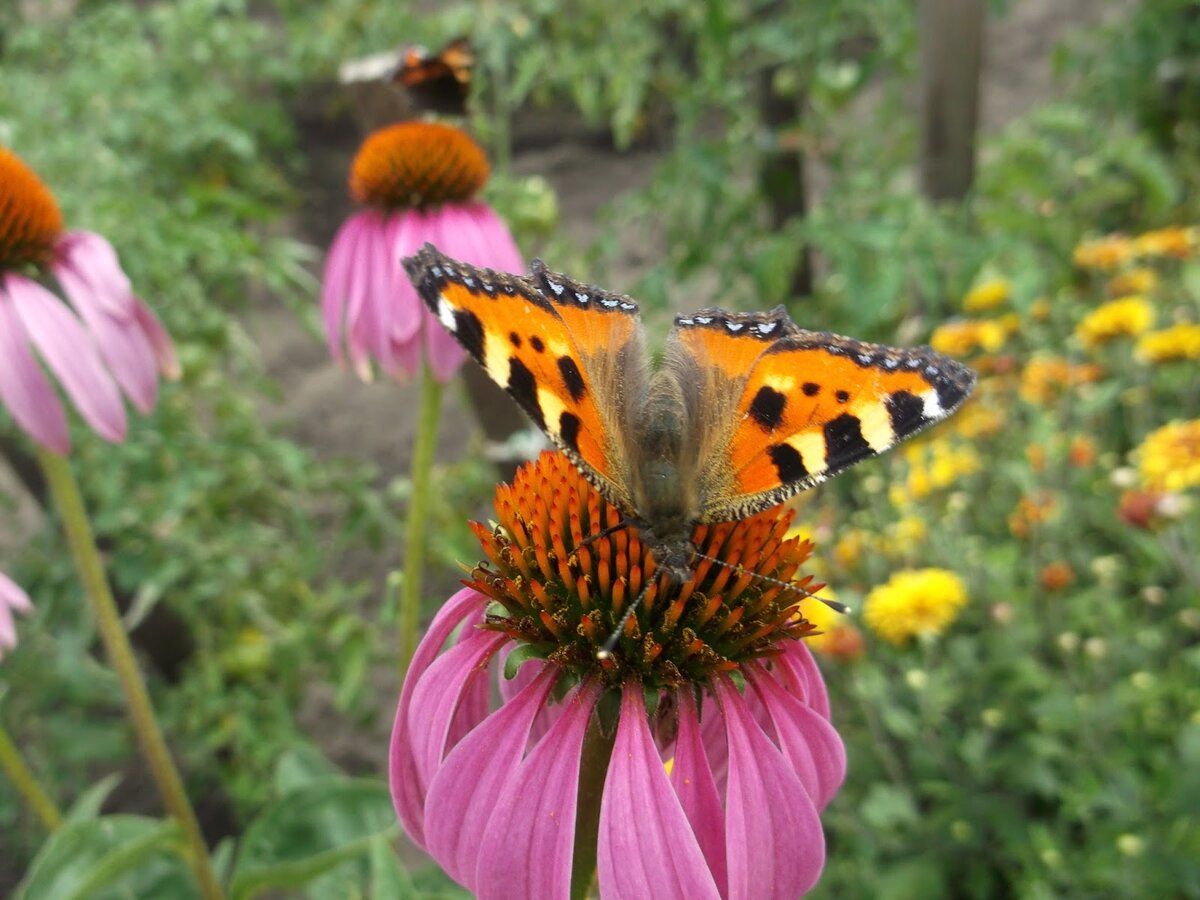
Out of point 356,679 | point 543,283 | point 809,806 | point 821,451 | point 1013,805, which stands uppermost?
point 543,283

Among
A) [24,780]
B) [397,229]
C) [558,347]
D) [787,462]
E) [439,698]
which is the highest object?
[397,229]

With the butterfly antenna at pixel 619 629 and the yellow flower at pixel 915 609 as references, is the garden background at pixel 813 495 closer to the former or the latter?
the yellow flower at pixel 915 609

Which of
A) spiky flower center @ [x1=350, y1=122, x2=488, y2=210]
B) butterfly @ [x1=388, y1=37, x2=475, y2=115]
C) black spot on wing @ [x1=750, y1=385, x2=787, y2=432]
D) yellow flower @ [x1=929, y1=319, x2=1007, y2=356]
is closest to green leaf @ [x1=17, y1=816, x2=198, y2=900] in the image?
black spot on wing @ [x1=750, y1=385, x2=787, y2=432]

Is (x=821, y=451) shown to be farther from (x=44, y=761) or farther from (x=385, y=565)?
(x=385, y=565)

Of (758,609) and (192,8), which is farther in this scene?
(192,8)

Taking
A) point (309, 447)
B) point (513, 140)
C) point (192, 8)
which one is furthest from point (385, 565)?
point (513, 140)

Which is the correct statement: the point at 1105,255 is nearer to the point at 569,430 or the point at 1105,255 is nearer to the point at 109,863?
the point at 569,430

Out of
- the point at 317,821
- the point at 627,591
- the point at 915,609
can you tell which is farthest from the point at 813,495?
the point at 627,591
